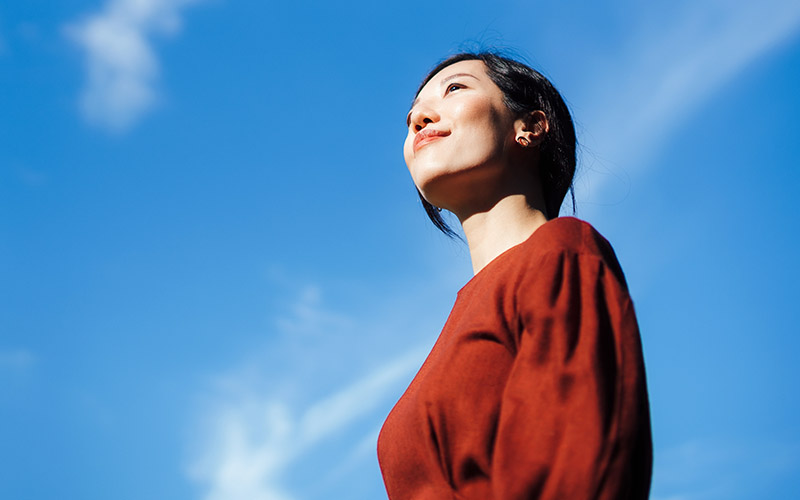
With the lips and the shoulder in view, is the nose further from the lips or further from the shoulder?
the shoulder

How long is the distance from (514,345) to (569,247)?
1.16 ft

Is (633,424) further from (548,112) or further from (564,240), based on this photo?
(548,112)

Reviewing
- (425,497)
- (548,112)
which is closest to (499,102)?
(548,112)

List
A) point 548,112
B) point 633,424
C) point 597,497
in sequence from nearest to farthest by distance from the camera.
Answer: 1. point 597,497
2. point 633,424
3. point 548,112

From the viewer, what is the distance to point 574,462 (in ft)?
6.25

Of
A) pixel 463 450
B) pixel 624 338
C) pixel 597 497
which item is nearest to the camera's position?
pixel 597 497

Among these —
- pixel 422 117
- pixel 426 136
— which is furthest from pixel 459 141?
pixel 422 117

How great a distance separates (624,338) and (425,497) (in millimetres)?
814

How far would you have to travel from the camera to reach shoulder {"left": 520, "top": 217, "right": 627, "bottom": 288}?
2367mm

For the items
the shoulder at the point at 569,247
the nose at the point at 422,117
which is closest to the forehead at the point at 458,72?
the nose at the point at 422,117

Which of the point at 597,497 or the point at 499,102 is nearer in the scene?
the point at 597,497

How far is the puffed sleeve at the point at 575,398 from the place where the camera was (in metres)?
1.91

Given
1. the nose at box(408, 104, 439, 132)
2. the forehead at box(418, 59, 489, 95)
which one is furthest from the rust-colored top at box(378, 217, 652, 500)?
the forehead at box(418, 59, 489, 95)

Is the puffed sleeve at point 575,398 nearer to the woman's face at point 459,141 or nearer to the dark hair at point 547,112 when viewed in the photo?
the woman's face at point 459,141
